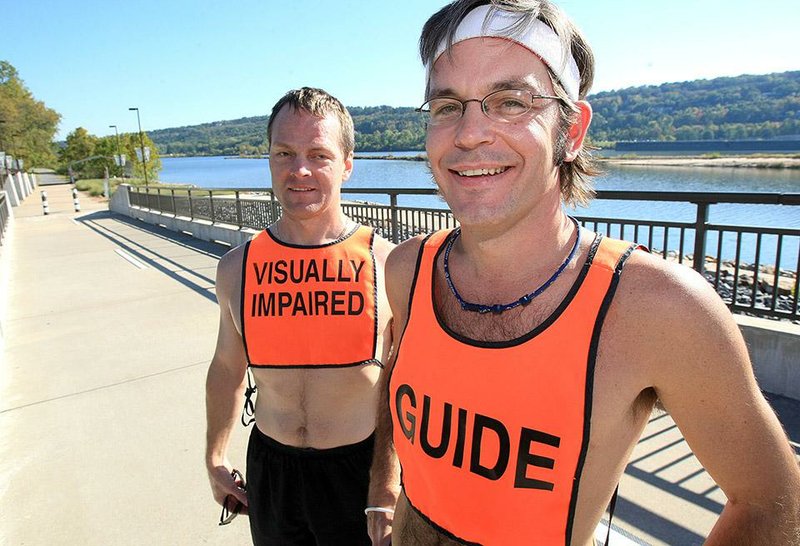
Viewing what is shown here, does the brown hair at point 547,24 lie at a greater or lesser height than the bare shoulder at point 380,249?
greater

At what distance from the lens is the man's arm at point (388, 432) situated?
171cm

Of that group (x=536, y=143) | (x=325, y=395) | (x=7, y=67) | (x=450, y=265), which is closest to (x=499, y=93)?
(x=536, y=143)

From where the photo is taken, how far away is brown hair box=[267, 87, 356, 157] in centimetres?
232

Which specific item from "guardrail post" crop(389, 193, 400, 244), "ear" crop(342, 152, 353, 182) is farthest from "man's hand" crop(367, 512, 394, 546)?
"guardrail post" crop(389, 193, 400, 244)

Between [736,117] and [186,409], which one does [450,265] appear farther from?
[736,117]

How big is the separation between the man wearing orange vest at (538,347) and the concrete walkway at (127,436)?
1.70m

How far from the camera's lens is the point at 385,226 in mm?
7500

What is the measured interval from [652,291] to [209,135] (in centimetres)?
15108

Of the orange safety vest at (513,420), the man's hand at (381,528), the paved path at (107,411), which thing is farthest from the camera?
the paved path at (107,411)

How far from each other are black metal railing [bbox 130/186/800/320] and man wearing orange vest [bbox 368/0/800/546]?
3.09 m

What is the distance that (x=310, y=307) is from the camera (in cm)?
220

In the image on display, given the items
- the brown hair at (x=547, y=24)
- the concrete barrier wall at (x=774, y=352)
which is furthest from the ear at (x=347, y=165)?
the concrete barrier wall at (x=774, y=352)

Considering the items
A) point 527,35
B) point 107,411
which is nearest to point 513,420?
point 527,35

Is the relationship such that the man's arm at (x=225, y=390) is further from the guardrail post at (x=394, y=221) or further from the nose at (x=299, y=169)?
the guardrail post at (x=394, y=221)
